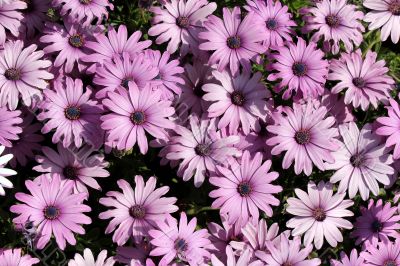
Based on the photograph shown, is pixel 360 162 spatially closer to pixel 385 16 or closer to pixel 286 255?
pixel 286 255

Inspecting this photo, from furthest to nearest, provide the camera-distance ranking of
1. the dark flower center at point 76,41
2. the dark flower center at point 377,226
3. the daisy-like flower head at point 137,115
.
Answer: the dark flower center at point 377,226 < the dark flower center at point 76,41 < the daisy-like flower head at point 137,115

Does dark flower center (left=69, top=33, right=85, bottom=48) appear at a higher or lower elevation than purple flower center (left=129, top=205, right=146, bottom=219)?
higher

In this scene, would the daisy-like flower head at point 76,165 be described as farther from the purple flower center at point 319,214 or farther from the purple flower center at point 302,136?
the purple flower center at point 319,214

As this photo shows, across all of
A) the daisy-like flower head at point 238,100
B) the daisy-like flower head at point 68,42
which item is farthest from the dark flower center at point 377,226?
the daisy-like flower head at point 68,42

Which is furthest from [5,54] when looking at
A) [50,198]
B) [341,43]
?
[341,43]

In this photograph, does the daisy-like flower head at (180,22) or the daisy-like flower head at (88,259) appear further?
the daisy-like flower head at (180,22)

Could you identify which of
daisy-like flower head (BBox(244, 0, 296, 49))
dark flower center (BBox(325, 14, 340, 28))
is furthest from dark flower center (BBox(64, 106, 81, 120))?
dark flower center (BBox(325, 14, 340, 28))

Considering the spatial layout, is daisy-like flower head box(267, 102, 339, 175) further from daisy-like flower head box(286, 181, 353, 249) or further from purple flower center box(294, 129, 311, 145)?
daisy-like flower head box(286, 181, 353, 249)
